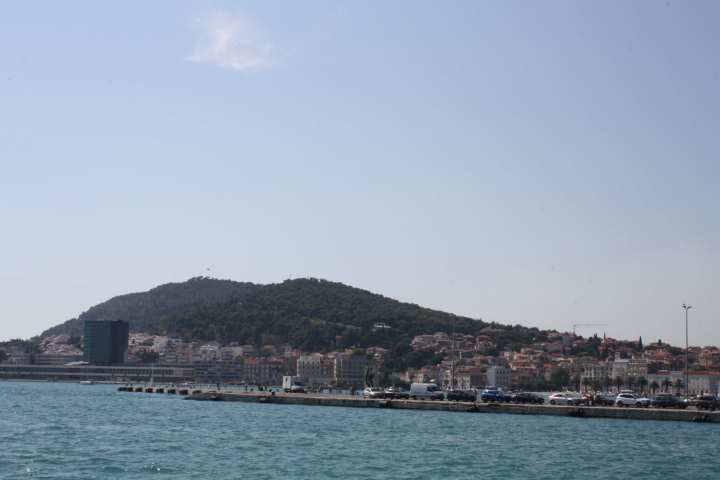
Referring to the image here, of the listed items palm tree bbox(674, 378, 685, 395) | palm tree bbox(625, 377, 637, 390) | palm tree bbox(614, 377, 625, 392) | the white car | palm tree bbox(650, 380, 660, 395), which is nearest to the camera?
the white car

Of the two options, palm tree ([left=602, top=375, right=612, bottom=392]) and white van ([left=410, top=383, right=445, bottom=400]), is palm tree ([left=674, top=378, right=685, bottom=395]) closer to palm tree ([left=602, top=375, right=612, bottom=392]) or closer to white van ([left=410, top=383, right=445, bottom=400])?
palm tree ([left=602, top=375, right=612, bottom=392])

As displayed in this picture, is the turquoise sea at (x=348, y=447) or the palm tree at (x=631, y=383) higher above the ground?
the palm tree at (x=631, y=383)

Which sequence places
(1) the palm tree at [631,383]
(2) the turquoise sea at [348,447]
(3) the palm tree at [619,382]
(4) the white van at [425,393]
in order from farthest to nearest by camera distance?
(1) the palm tree at [631,383] < (3) the palm tree at [619,382] < (4) the white van at [425,393] < (2) the turquoise sea at [348,447]

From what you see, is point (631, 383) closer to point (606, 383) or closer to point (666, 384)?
point (606, 383)

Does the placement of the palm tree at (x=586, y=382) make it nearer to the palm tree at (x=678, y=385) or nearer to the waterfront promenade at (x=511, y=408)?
the palm tree at (x=678, y=385)

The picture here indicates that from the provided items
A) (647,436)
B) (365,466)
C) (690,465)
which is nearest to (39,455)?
(365,466)

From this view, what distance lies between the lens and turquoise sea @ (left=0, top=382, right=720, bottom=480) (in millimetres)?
38938

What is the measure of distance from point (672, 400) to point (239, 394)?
43.9 m

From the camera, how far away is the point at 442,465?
41.8 m

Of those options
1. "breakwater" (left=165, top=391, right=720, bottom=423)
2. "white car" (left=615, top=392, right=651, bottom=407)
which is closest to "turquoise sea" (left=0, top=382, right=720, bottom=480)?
"breakwater" (left=165, top=391, right=720, bottom=423)

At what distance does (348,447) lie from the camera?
48688mm

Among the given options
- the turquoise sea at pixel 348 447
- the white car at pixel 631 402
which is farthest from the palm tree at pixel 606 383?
the turquoise sea at pixel 348 447

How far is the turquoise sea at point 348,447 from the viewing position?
38.9m

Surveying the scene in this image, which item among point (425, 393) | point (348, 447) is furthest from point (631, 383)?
point (348, 447)
